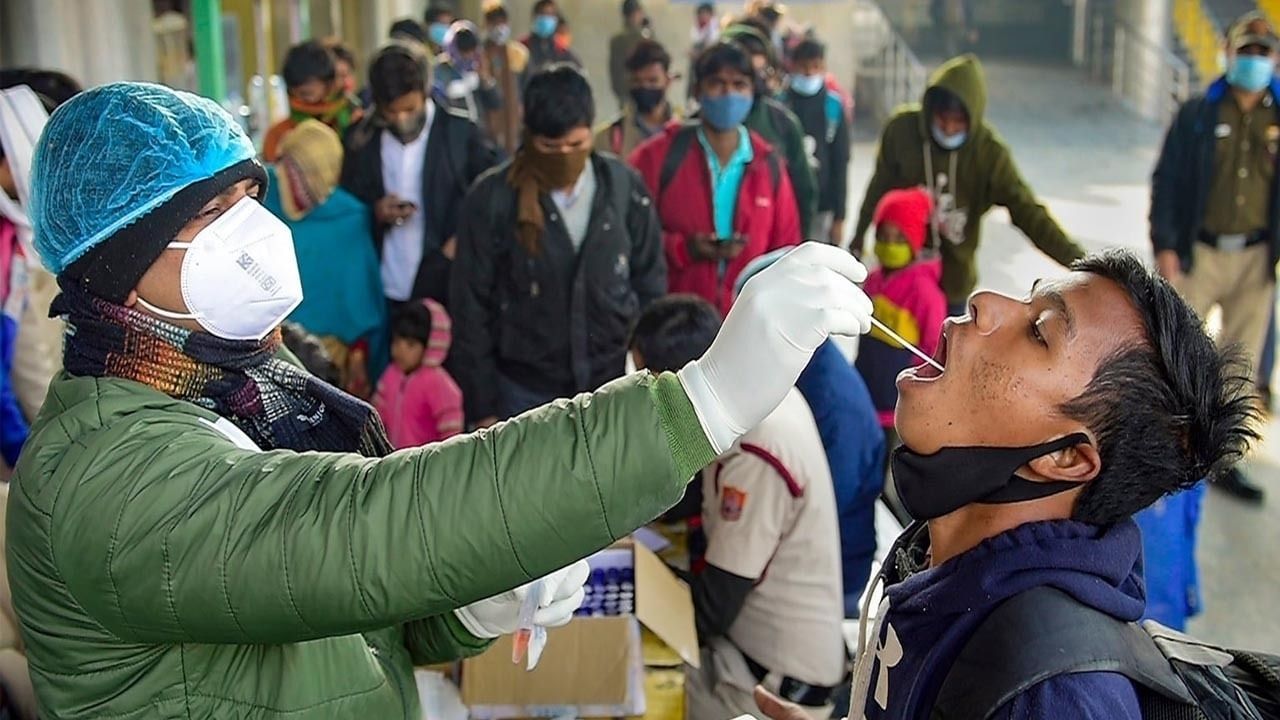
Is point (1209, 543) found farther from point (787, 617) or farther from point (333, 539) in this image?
point (333, 539)

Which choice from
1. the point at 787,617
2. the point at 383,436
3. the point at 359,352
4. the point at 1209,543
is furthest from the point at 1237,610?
the point at 383,436

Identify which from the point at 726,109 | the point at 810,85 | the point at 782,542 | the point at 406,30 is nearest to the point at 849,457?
the point at 782,542

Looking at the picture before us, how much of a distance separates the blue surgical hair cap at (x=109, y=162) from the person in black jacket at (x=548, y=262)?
2795 millimetres

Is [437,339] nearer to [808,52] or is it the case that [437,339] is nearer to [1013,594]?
[1013,594]

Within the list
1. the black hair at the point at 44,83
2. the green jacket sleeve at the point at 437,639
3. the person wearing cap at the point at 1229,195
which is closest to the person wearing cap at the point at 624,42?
the person wearing cap at the point at 1229,195

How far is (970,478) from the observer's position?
1765mm

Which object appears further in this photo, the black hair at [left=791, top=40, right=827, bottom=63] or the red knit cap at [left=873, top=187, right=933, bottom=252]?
the black hair at [left=791, top=40, right=827, bottom=63]

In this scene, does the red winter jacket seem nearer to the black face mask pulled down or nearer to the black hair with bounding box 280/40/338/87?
the black hair with bounding box 280/40/338/87

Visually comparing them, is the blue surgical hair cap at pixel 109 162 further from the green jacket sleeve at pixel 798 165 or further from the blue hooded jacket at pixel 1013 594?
the green jacket sleeve at pixel 798 165

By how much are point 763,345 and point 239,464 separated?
57cm

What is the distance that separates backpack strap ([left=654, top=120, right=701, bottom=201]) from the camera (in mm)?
5344

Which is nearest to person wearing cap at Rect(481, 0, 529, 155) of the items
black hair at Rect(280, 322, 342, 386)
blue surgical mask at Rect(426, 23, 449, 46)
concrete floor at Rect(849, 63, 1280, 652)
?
blue surgical mask at Rect(426, 23, 449, 46)

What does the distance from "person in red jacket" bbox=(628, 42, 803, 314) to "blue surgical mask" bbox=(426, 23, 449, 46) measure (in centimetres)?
663

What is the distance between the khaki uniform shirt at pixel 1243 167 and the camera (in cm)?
596
